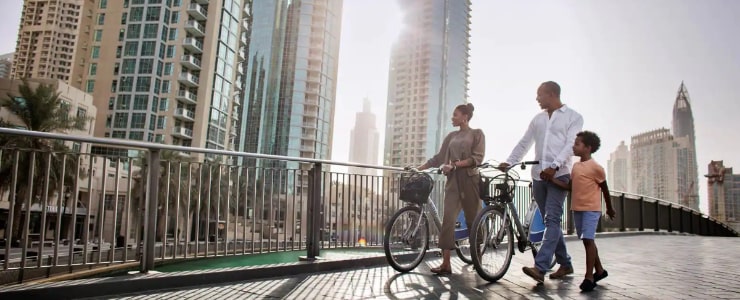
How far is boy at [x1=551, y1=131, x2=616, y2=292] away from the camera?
4.63 metres

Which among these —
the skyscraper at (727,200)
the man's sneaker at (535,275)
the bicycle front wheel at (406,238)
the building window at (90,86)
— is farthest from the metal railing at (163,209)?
the skyscraper at (727,200)

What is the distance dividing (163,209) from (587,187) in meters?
4.35

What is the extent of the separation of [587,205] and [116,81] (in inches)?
3166

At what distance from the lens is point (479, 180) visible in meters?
5.54

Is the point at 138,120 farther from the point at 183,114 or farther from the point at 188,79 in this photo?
the point at 188,79

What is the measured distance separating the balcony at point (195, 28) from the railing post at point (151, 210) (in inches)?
3004

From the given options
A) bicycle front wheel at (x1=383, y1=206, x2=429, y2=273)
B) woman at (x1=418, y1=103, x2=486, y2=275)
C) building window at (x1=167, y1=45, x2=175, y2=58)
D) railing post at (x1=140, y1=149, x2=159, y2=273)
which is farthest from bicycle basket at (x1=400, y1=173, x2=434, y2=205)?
building window at (x1=167, y1=45, x2=175, y2=58)

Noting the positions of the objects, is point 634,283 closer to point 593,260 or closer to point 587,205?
point 593,260

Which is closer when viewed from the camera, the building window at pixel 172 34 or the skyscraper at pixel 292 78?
the building window at pixel 172 34

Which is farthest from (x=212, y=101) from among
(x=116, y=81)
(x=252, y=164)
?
(x=252, y=164)

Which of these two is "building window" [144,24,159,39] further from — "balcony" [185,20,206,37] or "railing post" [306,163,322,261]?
"railing post" [306,163,322,261]

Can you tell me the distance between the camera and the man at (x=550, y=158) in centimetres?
477

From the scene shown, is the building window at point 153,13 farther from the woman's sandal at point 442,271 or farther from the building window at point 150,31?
the woman's sandal at point 442,271

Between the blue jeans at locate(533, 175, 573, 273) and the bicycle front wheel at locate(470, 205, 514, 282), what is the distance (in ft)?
1.15
